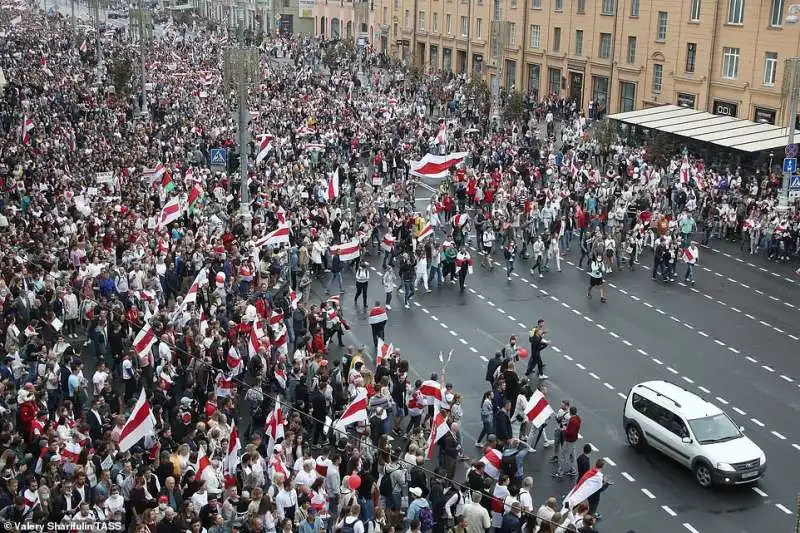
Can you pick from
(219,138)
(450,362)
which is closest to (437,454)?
(450,362)

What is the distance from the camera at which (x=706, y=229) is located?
116 ft

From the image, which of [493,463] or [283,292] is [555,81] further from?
[493,463]

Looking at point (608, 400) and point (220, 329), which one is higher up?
point (220, 329)

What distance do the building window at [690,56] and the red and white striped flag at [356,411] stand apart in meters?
40.0

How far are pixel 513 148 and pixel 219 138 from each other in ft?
45.4

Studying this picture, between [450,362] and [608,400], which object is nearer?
[608,400]

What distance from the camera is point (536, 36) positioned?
2717 inches

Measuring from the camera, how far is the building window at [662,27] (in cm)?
5450

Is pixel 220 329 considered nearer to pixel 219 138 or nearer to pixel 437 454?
pixel 437 454

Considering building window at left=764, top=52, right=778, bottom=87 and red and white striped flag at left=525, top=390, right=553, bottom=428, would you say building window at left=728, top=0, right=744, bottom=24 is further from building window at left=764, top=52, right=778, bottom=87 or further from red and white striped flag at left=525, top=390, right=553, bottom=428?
red and white striped flag at left=525, top=390, right=553, bottom=428

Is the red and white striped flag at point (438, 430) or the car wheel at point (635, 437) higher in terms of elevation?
the red and white striped flag at point (438, 430)

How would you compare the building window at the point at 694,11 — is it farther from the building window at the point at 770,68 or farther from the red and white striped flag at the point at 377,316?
the red and white striped flag at the point at 377,316

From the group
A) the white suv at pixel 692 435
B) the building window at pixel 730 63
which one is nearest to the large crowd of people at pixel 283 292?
the white suv at pixel 692 435

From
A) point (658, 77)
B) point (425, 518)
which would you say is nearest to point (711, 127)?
point (658, 77)
